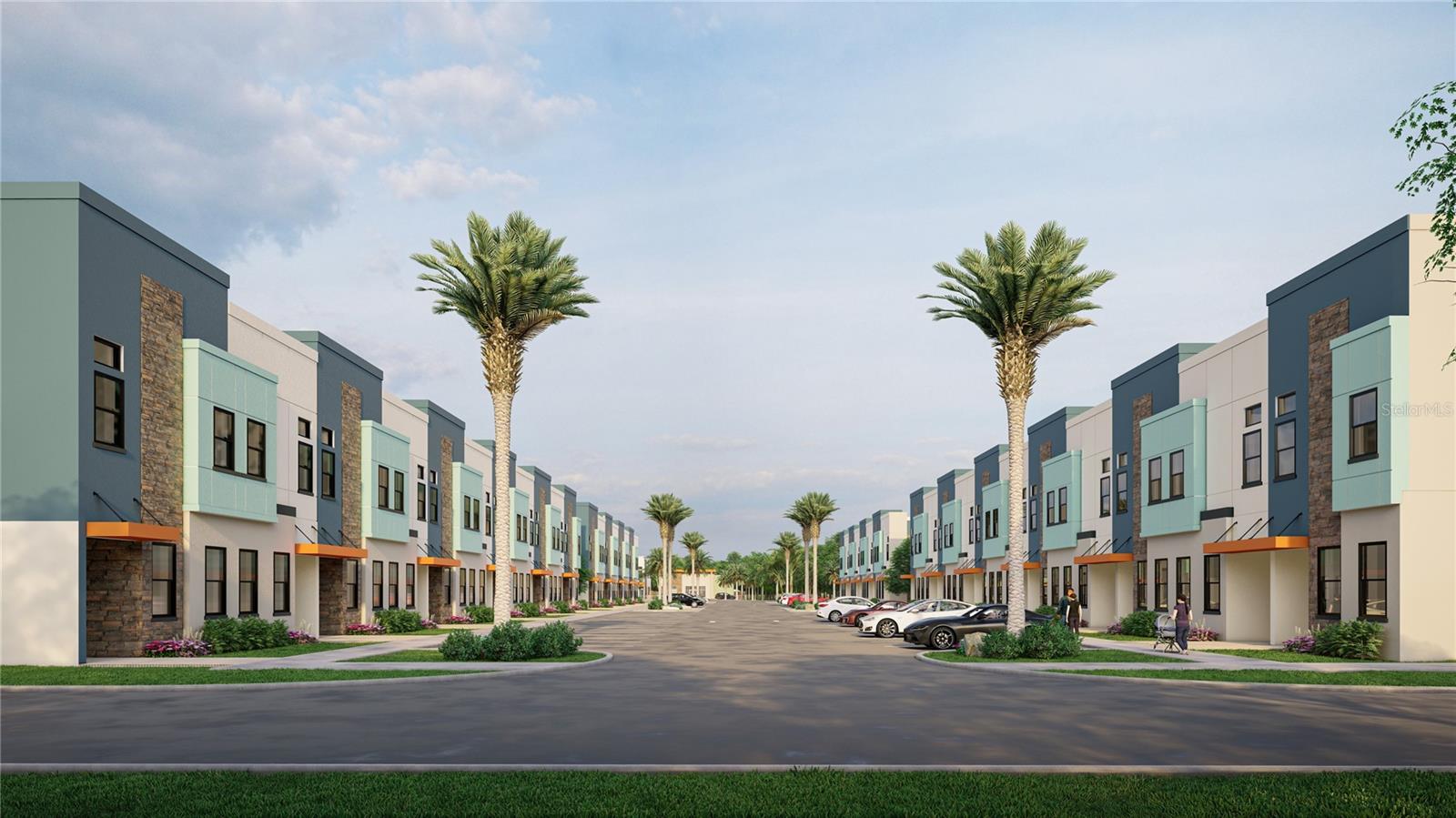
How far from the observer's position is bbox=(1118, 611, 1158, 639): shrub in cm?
4197

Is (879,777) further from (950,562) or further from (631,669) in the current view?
(950,562)

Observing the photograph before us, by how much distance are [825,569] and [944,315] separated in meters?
140

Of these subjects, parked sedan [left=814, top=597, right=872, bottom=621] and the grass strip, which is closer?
the grass strip

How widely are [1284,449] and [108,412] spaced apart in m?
31.1

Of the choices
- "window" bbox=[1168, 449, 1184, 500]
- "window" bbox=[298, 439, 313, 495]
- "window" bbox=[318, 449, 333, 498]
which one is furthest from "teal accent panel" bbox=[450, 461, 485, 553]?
"window" bbox=[1168, 449, 1184, 500]

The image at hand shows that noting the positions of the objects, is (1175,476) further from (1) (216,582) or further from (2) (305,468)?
(1) (216,582)

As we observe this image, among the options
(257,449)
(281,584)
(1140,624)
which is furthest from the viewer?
(1140,624)

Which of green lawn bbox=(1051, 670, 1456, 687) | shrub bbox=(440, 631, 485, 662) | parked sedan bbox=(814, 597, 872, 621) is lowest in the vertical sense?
parked sedan bbox=(814, 597, 872, 621)

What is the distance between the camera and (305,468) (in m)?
39.1

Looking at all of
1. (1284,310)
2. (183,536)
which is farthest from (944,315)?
(183,536)

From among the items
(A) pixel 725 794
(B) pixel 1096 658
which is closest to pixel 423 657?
(B) pixel 1096 658

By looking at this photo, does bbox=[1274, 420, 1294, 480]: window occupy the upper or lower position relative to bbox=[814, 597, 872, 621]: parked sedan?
upper

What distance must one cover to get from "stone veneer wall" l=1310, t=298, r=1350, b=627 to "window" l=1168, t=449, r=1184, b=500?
900cm

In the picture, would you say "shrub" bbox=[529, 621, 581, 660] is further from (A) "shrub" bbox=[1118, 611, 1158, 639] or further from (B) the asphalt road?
(A) "shrub" bbox=[1118, 611, 1158, 639]
